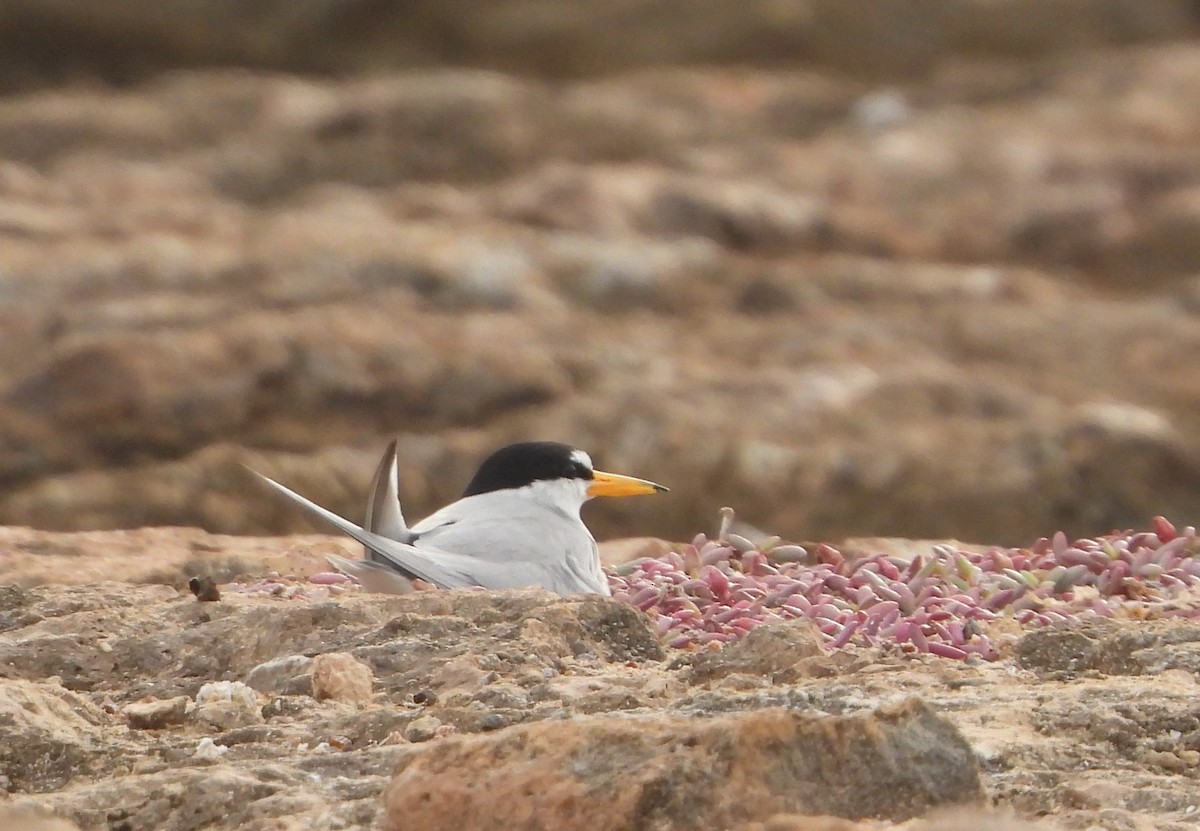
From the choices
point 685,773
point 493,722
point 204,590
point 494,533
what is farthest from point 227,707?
point 494,533

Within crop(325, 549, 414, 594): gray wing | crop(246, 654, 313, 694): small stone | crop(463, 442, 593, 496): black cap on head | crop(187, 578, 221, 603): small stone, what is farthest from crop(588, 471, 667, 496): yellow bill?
crop(246, 654, 313, 694): small stone

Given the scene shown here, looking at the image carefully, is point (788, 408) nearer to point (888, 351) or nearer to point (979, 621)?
point (888, 351)

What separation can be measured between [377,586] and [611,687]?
1453 millimetres

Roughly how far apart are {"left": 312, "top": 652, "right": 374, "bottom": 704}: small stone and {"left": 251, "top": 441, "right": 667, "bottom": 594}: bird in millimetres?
959

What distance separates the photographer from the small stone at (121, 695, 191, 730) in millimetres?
3281

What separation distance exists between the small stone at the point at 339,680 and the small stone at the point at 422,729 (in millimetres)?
283

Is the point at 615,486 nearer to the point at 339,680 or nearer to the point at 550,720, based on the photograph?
the point at 339,680

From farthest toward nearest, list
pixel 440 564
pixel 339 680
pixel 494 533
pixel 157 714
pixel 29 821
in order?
pixel 494 533, pixel 440 564, pixel 339 680, pixel 157 714, pixel 29 821

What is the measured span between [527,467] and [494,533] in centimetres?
48

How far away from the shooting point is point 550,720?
293 cm

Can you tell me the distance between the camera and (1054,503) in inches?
459

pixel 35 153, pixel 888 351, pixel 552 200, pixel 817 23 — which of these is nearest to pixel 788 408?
pixel 888 351

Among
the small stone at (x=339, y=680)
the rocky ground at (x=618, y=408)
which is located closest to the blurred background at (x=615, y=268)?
the rocky ground at (x=618, y=408)

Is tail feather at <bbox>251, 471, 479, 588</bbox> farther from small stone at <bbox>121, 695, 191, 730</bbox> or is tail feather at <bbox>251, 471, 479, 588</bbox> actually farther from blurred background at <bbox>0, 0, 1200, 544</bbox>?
blurred background at <bbox>0, 0, 1200, 544</bbox>
